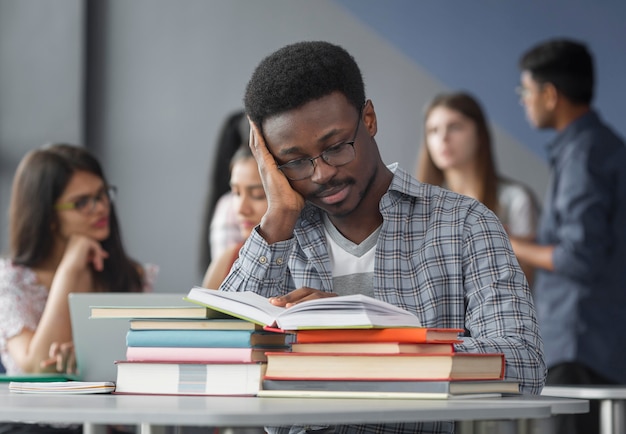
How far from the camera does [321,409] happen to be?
1137 mm

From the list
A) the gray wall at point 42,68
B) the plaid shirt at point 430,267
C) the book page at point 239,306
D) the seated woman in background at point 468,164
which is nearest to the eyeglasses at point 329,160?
the plaid shirt at point 430,267

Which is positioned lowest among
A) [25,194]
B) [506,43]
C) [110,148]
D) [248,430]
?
[248,430]

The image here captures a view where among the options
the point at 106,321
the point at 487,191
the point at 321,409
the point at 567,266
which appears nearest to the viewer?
the point at 321,409

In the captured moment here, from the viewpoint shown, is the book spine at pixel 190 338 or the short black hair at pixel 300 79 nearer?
the book spine at pixel 190 338

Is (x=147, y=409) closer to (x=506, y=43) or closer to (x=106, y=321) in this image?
(x=106, y=321)

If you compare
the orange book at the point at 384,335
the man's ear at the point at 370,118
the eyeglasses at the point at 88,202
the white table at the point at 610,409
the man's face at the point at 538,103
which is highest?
the man's face at the point at 538,103

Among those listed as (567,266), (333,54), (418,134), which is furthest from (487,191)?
(333,54)

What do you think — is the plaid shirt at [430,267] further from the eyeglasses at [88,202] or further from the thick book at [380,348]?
the eyeglasses at [88,202]

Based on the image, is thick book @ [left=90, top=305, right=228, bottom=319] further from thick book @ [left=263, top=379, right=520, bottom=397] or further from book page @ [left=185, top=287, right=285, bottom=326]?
thick book @ [left=263, top=379, right=520, bottom=397]

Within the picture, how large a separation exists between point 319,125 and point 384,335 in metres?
0.50

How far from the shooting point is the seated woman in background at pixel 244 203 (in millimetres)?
3018

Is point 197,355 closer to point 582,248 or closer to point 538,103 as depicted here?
point 582,248

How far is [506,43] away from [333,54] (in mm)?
2673

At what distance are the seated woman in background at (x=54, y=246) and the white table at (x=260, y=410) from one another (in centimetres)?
187
